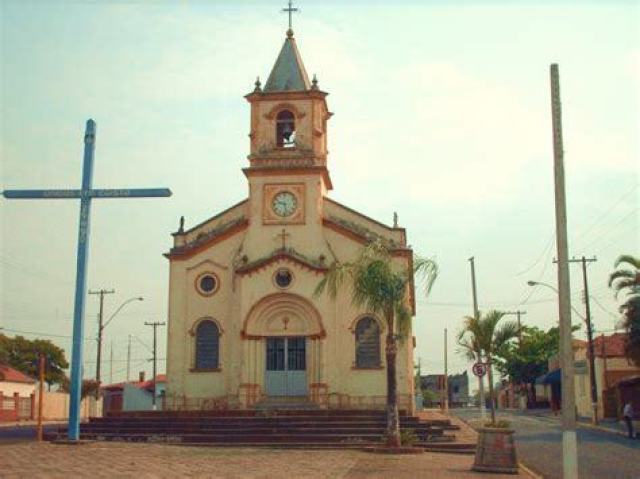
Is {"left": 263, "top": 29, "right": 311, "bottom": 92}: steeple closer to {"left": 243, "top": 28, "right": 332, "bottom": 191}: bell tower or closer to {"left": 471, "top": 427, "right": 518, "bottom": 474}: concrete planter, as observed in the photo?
{"left": 243, "top": 28, "right": 332, "bottom": 191}: bell tower

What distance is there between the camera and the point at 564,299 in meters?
14.3

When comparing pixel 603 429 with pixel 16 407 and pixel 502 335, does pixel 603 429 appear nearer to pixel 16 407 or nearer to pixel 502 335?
pixel 502 335

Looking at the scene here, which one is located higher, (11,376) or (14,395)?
(11,376)

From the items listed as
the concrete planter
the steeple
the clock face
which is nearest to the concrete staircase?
the concrete planter

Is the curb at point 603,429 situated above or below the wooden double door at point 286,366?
below

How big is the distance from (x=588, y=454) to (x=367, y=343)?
1104cm

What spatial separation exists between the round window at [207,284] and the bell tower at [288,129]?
14.9ft

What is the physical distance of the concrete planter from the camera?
18188 mm

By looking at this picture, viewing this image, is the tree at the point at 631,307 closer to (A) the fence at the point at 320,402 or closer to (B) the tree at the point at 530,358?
(A) the fence at the point at 320,402

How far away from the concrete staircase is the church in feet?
10.4

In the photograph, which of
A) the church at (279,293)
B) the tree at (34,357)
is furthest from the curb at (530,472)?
the tree at (34,357)

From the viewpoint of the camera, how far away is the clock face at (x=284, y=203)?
34062 millimetres

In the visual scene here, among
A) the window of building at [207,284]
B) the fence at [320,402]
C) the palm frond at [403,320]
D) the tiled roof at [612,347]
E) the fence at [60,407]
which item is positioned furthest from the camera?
the fence at [60,407]

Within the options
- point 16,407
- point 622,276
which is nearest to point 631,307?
point 622,276
